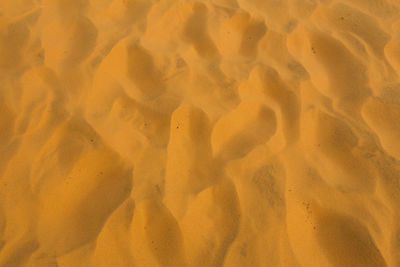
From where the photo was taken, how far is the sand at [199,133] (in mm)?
1401

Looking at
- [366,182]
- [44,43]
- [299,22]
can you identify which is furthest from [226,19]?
[366,182]

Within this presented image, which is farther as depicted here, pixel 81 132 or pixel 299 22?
pixel 299 22

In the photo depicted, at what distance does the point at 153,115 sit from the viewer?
1.81 metres

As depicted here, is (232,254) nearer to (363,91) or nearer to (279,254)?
(279,254)

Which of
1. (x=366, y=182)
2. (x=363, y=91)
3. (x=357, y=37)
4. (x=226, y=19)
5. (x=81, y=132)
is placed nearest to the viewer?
(x=366, y=182)

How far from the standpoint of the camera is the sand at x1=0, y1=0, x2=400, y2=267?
4.60ft

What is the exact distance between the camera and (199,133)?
1.73 m

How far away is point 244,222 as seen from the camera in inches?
56.5

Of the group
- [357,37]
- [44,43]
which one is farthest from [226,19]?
[44,43]

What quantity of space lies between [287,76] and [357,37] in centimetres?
60

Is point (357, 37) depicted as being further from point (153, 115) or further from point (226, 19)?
point (153, 115)

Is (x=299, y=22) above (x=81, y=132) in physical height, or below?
above

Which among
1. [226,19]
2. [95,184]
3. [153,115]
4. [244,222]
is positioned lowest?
[95,184]

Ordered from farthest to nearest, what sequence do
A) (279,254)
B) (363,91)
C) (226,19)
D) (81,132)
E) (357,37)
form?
(226,19) < (357,37) < (363,91) < (81,132) < (279,254)
